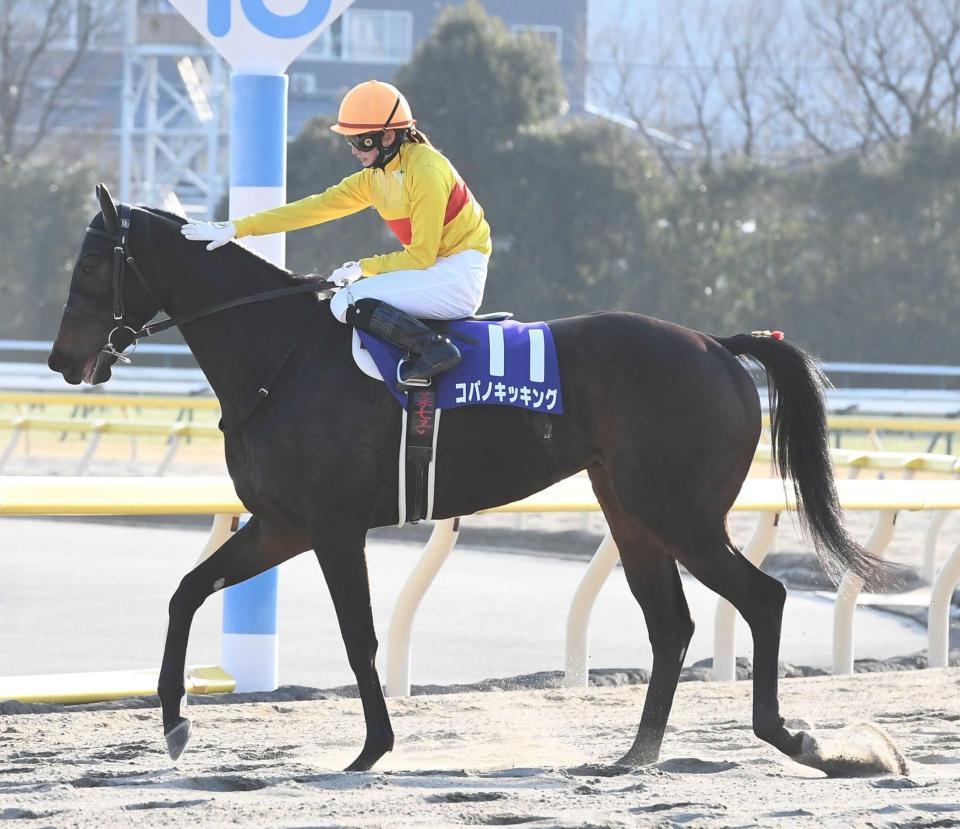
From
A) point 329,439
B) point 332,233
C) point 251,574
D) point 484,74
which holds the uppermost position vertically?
point 484,74

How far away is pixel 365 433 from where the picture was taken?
493 cm

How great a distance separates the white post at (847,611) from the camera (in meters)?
7.16

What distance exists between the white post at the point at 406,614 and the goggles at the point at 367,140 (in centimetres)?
175

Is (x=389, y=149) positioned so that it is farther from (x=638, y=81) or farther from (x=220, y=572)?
(x=638, y=81)

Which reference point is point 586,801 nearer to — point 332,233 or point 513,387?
point 513,387

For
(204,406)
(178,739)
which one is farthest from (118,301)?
(204,406)

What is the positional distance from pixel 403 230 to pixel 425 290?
0.31 metres

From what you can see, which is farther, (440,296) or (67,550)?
(67,550)

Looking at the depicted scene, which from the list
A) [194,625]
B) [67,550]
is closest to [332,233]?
[67,550]

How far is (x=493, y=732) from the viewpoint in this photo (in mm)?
5484

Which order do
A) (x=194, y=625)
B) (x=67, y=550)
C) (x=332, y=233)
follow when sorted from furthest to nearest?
(x=332, y=233)
(x=67, y=550)
(x=194, y=625)

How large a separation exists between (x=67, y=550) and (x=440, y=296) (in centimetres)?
710

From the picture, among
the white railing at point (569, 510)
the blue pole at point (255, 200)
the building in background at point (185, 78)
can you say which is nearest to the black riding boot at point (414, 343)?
the white railing at point (569, 510)

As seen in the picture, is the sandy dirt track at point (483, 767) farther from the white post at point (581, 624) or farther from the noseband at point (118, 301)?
the noseband at point (118, 301)
